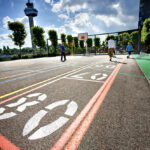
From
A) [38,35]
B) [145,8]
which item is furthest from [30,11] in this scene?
[38,35]

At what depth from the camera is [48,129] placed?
1.69m

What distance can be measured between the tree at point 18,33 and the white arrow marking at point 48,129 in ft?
101

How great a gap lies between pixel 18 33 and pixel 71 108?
3114cm

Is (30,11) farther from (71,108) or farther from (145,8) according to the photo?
(71,108)

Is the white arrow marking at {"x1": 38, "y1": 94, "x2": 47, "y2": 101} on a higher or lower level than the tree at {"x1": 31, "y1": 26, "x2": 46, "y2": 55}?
lower

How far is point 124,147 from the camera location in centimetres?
134

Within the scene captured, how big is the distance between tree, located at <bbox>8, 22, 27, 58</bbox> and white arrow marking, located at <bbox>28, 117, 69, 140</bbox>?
1213 inches

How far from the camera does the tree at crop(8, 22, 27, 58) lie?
27172 millimetres

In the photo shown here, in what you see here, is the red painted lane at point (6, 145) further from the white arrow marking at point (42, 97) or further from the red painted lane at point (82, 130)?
the white arrow marking at point (42, 97)

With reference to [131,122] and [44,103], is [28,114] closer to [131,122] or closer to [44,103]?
[44,103]

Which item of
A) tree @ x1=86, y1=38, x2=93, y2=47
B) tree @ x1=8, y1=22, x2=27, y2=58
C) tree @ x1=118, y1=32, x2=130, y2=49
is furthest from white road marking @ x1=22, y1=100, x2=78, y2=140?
tree @ x1=86, y1=38, x2=93, y2=47

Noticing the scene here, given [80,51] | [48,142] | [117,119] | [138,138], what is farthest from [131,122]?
[80,51]

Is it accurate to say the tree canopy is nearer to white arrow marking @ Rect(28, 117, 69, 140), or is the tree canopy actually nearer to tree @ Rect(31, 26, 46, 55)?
tree @ Rect(31, 26, 46, 55)

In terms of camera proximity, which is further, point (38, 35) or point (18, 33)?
point (38, 35)
